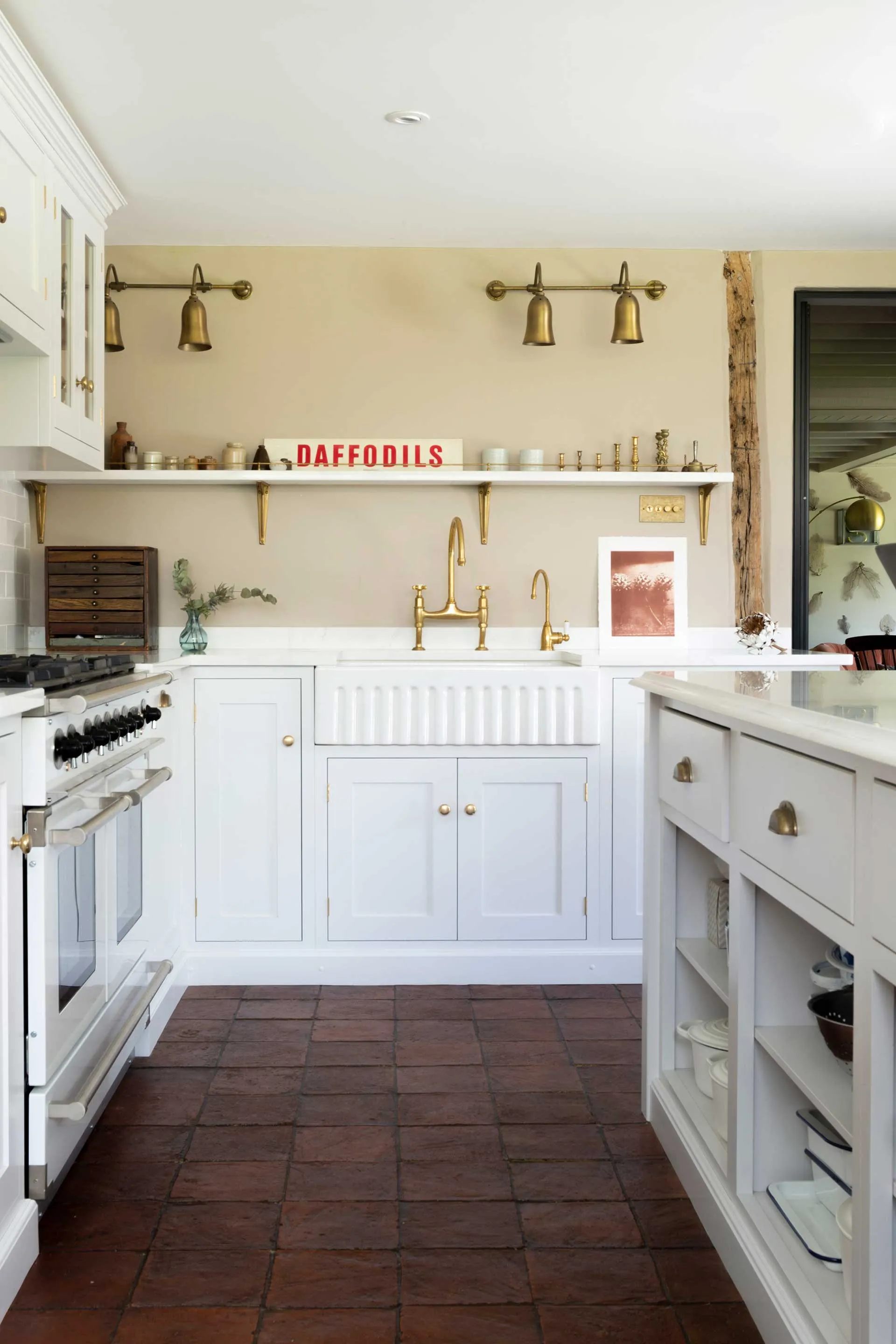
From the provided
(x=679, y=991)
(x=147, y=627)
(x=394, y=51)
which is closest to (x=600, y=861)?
(x=679, y=991)

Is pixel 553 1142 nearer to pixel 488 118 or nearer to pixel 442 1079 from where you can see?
pixel 442 1079

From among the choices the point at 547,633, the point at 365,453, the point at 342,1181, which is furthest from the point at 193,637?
the point at 342,1181

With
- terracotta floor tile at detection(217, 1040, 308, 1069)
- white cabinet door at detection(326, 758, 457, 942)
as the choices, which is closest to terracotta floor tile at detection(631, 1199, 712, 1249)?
terracotta floor tile at detection(217, 1040, 308, 1069)

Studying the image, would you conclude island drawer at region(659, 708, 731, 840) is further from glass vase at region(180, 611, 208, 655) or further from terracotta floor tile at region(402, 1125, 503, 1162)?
glass vase at region(180, 611, 208, 655)

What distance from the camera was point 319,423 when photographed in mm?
3855

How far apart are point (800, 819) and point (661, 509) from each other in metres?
2.61

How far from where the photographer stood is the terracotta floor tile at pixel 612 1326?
164 cm

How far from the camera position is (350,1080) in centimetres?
260

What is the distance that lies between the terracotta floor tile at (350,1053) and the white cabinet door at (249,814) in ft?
1.81

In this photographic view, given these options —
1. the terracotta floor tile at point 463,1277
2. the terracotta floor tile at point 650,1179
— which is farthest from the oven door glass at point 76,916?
the terracotta floor tile at point 650,1179

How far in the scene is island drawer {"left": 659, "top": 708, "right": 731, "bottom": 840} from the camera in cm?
183

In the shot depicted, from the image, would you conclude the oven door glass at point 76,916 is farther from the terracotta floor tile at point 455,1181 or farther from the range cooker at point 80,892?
the terracotta floor tile at point 455,1181

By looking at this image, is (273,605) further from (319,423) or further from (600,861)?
(600,861)

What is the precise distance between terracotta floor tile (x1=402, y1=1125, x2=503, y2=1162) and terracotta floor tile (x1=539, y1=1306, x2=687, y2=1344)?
1.66 ft
